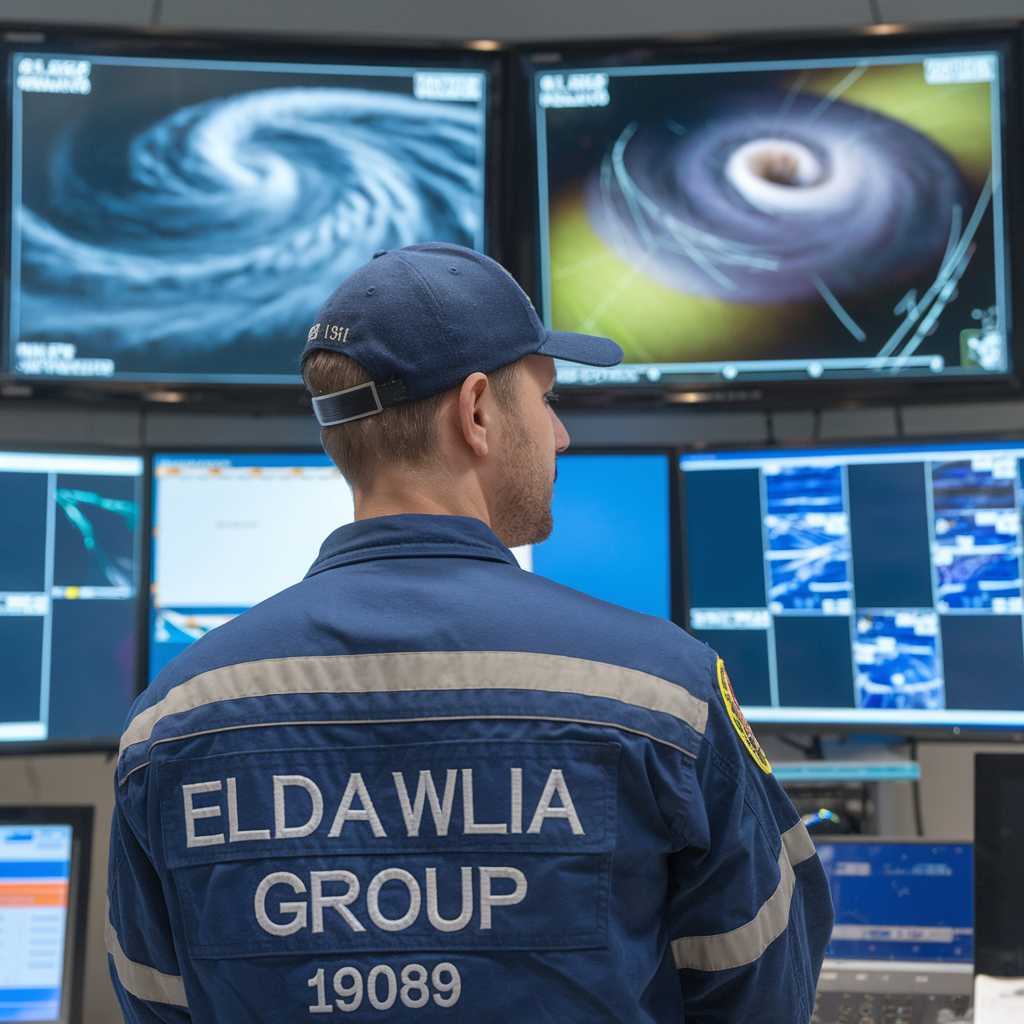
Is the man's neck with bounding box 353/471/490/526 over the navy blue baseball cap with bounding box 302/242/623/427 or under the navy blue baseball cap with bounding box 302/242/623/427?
under

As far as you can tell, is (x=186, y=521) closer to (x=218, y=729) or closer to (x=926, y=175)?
(x=218, y=729)

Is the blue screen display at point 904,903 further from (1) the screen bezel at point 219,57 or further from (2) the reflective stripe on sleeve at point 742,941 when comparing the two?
(1) the screen bezel at point 219,57

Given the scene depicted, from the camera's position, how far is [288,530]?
160 cm

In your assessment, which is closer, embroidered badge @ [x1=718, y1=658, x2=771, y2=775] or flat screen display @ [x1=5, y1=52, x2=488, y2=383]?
embroidered badge @ [x1=718, y1=658, x2=771, y2=775]

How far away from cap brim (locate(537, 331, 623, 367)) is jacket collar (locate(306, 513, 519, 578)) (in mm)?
181

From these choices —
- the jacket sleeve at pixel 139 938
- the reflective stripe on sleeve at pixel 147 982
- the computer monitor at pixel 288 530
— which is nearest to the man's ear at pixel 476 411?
the jacket sleeve at pixel 139 938

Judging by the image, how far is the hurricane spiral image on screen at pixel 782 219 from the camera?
62.4 inches

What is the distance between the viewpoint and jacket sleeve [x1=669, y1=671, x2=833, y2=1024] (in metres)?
0.75

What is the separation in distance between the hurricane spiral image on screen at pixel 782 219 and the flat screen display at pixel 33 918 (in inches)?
42.1

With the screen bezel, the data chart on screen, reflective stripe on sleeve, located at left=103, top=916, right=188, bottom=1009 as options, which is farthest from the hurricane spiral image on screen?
reflective stripe on sleeve, located at left=103, top=916, right=188, bottom=1009

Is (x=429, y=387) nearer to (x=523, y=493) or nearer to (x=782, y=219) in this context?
(x=523, y=493)

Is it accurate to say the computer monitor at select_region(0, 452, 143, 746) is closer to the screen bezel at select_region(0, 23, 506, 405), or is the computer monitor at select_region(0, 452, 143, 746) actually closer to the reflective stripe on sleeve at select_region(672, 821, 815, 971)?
the screen bezel at select_region(0, 23, 506, 405)

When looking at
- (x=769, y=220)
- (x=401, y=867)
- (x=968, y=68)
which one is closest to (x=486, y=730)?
(x=401, y=867)

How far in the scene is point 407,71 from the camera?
1658 mm
